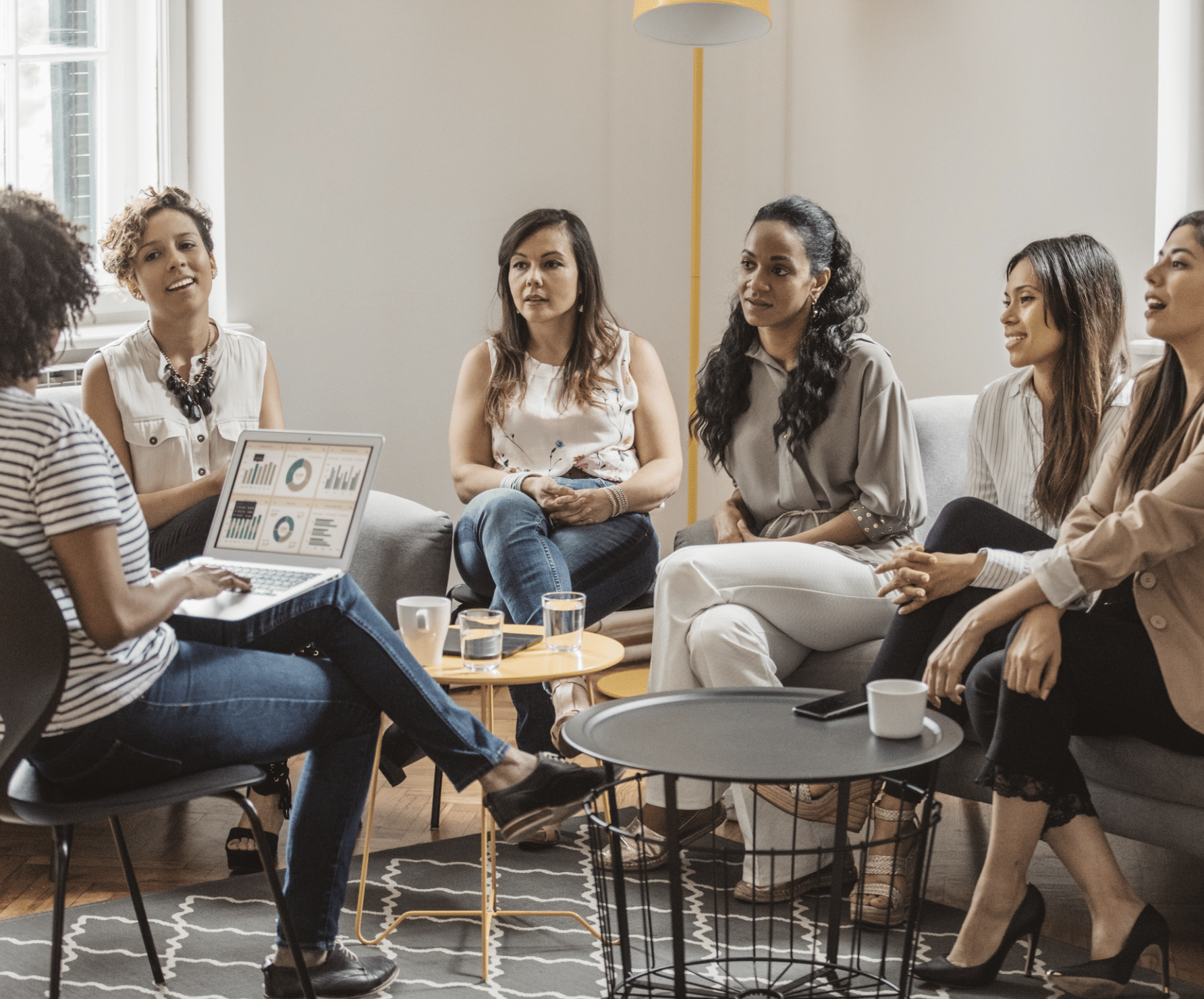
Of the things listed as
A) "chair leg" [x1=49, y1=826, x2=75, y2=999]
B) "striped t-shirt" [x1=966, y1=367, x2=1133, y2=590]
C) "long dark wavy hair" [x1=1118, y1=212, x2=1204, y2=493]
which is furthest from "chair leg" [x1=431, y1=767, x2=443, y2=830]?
"long dark wavy hair" [x1=1118, y1=212, x2=1204, y2=493]

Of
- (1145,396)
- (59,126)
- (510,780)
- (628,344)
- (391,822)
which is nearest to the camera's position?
(510,780)

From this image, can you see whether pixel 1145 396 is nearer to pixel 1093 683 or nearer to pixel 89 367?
pixel 1093 683

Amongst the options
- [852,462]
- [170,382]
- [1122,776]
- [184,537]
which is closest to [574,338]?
[852,462]

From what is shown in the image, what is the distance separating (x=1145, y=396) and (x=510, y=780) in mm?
1110

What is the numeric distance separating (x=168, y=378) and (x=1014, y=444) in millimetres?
1655

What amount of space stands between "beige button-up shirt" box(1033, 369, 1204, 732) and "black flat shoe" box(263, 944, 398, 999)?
3.64 feet

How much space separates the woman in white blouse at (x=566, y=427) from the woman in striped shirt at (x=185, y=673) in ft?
2.81

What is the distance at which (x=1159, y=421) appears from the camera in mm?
2008

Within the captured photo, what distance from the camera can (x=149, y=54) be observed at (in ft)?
11.7

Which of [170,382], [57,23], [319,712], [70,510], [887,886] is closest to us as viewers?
[70,510]

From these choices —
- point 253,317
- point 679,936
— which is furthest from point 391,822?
point 253,317

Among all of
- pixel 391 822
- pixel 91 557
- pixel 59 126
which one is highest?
pixel 59 126

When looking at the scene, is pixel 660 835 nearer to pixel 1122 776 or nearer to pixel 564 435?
pixel 1122 776

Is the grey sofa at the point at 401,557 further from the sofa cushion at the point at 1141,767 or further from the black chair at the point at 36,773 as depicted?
the sofa cushion at the point at 1141,767
